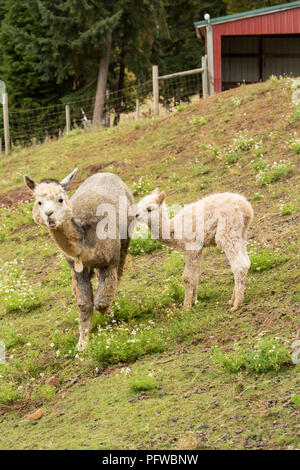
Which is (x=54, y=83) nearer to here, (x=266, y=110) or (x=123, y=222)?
(x=266, y=110)

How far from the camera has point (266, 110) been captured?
17125mm

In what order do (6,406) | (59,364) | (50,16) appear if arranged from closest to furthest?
(6,406), (59,364), (50,16)

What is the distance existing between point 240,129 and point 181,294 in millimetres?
8576

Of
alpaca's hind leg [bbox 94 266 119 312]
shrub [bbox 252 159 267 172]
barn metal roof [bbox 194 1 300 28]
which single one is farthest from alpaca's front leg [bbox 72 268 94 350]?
barn metal roof [bbox 194 1 300 28]

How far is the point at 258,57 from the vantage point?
2777 centimetres

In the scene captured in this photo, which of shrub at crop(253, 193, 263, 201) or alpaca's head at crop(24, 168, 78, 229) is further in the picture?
shrub at crop(253, 193, 263, 201)

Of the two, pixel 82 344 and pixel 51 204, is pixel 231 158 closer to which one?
pixel 82 344

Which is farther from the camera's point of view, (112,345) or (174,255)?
(174,255)

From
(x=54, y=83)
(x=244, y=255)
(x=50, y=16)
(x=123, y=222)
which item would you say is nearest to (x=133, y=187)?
(x=123, y=222)

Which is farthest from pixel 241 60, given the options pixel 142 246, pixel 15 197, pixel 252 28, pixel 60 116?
pixel 142 246

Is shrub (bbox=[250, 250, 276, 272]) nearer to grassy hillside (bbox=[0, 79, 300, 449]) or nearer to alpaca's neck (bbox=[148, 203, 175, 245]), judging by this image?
grassy hillside (bbox=[0, 79, 300, 449])

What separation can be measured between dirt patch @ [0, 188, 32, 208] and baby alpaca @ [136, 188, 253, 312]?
910 centimetres

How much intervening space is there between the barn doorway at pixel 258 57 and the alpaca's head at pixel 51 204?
21.5m

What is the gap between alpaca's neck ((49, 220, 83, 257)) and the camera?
7.56 m
